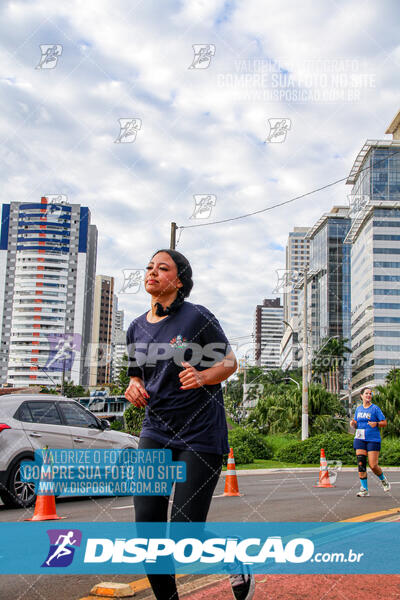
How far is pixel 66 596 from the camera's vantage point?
3.83 meters

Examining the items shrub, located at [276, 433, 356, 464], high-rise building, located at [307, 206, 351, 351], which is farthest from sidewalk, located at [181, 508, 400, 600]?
high-rise building, located at [307, 206, 351, 351]

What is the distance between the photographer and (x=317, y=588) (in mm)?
3654

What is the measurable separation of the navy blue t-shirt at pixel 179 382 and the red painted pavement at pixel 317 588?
1084 millimetres

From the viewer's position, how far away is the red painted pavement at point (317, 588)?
348 centimetres

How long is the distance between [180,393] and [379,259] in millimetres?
114926

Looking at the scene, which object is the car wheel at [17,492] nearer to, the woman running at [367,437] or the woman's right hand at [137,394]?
the woman running at [367,437]

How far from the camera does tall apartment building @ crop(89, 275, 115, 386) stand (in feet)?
594

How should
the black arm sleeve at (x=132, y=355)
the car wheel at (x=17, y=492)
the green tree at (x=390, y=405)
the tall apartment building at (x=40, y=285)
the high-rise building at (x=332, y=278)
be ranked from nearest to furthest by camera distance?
the black arm sleeve at (x=132, y=355)
the car wheel at (x=17, y=492)
the green tree at (x=390, y=405)
the high-rise building at (x=332, y=278)
the tall apartment building at (x=40, y=285)

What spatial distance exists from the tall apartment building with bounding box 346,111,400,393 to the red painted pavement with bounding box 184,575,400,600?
110703mm

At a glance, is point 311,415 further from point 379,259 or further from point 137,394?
point 379,259

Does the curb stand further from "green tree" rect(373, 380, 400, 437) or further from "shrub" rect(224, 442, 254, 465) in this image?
"green tree" rect(373, 380, 400, 437)

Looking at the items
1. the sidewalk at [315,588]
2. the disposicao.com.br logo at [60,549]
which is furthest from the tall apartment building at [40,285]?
the sidewalk at [315,588]

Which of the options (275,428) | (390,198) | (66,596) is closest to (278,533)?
(66,596)

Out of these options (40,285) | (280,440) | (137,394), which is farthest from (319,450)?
(40,285)
